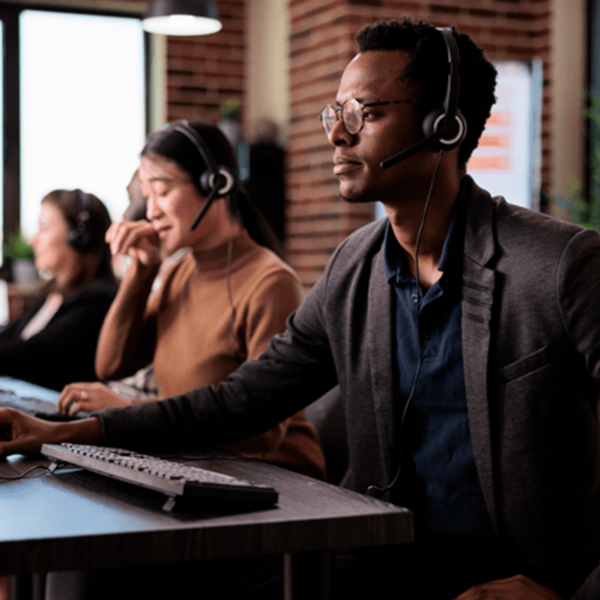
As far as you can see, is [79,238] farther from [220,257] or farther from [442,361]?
[442,361]

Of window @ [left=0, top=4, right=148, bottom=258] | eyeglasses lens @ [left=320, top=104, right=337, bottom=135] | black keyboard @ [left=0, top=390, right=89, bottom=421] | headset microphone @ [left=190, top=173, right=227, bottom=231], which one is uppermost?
window @ [left=0, top=4, right=148, bottom=258]

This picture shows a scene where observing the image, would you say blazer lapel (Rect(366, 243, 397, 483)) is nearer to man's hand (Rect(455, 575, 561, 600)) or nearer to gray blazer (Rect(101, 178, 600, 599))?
gray blazer (Rect(101, 178, 600, 599))

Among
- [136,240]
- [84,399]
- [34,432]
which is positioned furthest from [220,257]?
[34,432]

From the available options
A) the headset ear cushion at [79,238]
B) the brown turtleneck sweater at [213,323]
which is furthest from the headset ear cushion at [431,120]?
the headset ear cushion at [79,238]

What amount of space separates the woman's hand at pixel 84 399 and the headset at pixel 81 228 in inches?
52.5

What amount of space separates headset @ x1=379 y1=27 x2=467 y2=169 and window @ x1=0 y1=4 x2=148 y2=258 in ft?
14.3

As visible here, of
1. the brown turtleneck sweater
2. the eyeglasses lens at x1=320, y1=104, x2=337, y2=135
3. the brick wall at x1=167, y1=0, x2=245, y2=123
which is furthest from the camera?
the brick wall at x1=167, y1=0, x2=245, y2=123

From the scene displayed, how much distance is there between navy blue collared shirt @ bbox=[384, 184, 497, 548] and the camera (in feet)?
3.92

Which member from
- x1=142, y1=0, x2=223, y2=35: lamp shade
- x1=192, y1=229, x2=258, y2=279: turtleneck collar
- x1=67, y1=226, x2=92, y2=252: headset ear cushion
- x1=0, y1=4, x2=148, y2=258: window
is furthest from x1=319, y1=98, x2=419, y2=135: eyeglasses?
x1=0, y1=4, x2=148, y2=258: window

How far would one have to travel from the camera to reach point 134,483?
96 centimetres

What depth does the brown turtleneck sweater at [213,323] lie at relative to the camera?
1648mm

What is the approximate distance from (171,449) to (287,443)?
0.40 meters

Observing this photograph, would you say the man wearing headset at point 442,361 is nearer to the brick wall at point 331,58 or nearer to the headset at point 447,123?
the headset at point 447,123

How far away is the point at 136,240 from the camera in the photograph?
1.89m
